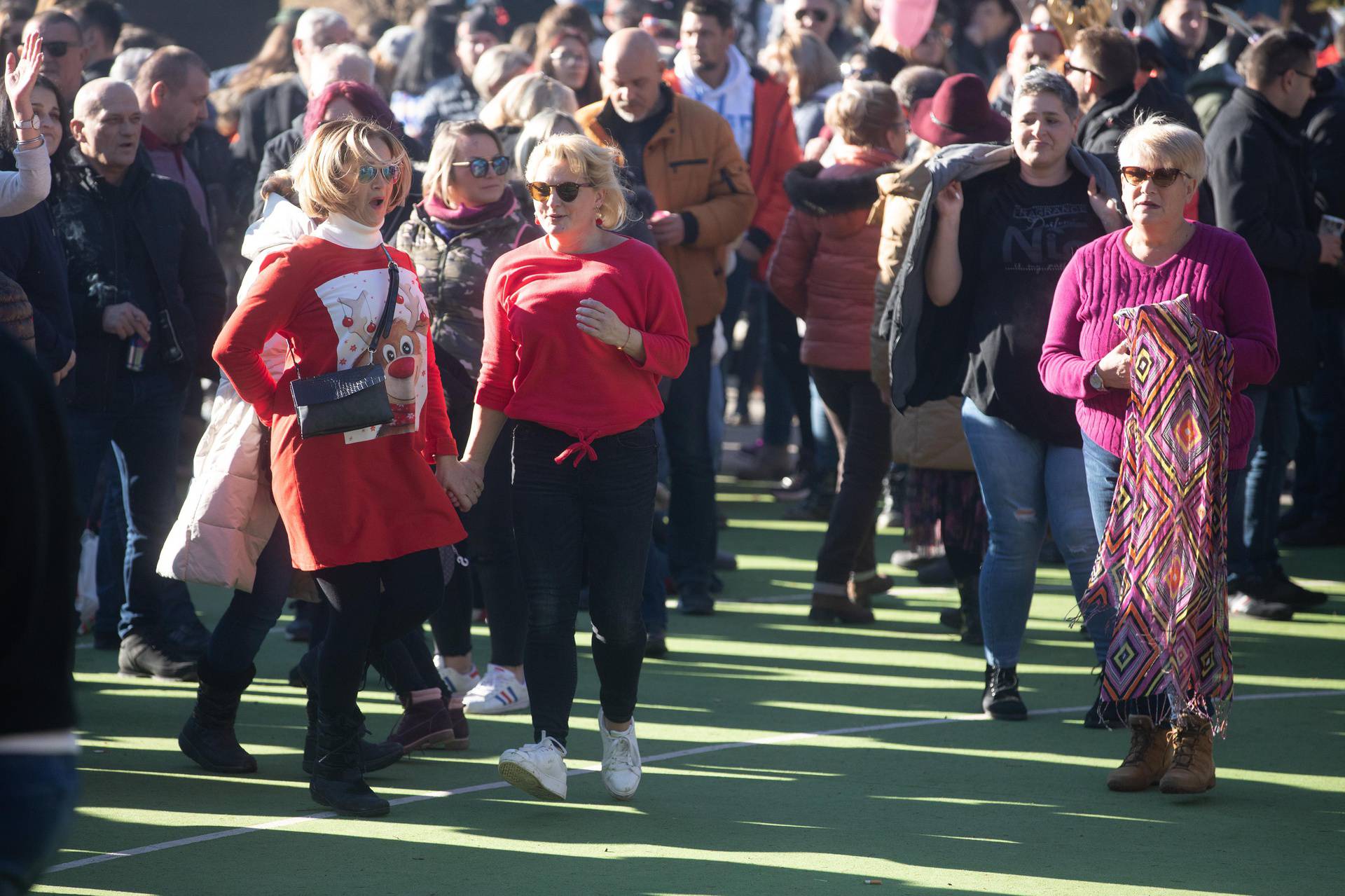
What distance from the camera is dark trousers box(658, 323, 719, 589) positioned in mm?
7504

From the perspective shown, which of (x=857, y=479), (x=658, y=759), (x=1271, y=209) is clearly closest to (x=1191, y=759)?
(x=658, y=759)

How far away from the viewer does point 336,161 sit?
4590mm

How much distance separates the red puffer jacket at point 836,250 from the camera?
730cm

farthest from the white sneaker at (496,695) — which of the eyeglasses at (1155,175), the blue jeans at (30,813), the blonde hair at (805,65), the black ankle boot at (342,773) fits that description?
the blonde hair at (805,65)

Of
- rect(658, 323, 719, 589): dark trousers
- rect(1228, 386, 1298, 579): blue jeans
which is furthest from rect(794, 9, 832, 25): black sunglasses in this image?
rect(1228, 386, 1298, 579): blue jeans

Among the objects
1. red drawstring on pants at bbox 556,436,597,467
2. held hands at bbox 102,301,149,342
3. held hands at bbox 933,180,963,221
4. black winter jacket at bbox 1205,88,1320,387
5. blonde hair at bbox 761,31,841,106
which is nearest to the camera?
red drawstring on pants at bbox 556,436,597,467

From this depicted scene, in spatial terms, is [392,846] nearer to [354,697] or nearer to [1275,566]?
[354,697]

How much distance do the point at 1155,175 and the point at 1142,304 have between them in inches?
15.3

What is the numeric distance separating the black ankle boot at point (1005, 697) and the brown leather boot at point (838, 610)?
1.56 meters

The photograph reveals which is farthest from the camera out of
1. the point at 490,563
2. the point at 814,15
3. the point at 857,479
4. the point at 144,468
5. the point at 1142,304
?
the point at 814,15

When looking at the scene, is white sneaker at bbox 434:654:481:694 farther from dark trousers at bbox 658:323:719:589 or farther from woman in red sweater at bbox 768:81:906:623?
woman in red sweater at bbox 768:81:906:623

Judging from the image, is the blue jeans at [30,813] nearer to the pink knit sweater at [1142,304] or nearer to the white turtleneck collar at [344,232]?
the white turtleneck collar at [344,232]

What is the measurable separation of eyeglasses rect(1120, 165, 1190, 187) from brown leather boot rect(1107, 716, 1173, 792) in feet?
5.28

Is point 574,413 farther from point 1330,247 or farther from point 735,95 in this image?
point 735,95
